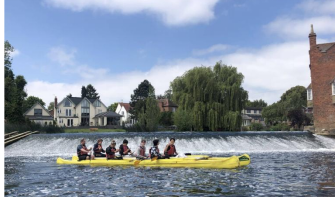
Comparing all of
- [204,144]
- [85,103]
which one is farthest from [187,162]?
[85,103]

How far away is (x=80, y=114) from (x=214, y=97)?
134 ft

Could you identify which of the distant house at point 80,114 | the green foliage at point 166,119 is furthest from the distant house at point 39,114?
the green foliage at point 166,119

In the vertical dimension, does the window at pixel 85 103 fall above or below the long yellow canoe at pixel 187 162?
above

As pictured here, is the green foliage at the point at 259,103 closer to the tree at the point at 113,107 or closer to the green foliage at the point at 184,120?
the tree at the point at 113,107

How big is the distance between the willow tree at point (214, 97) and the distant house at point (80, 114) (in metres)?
32.0

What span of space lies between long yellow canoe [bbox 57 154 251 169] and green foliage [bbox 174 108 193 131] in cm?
1989

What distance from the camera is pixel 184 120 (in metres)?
36.2

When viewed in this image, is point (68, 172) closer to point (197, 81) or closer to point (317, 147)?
point (317, 147)

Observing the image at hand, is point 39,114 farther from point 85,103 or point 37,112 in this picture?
point 85,103

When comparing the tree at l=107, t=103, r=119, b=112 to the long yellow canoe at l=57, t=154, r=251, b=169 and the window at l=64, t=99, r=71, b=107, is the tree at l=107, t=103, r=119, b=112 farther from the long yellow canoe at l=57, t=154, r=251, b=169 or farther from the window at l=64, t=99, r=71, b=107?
the long yellow canoe at l=57, t=154, r=251, b=169

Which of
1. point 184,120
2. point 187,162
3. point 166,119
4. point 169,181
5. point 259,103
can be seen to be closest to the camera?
point 169,181

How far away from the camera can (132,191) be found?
10.1 meters

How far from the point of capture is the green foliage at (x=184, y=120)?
35750 millimetres

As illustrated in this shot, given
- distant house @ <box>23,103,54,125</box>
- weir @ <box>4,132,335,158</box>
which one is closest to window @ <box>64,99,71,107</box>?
distant house @ <box>23,103,54,125</box>
